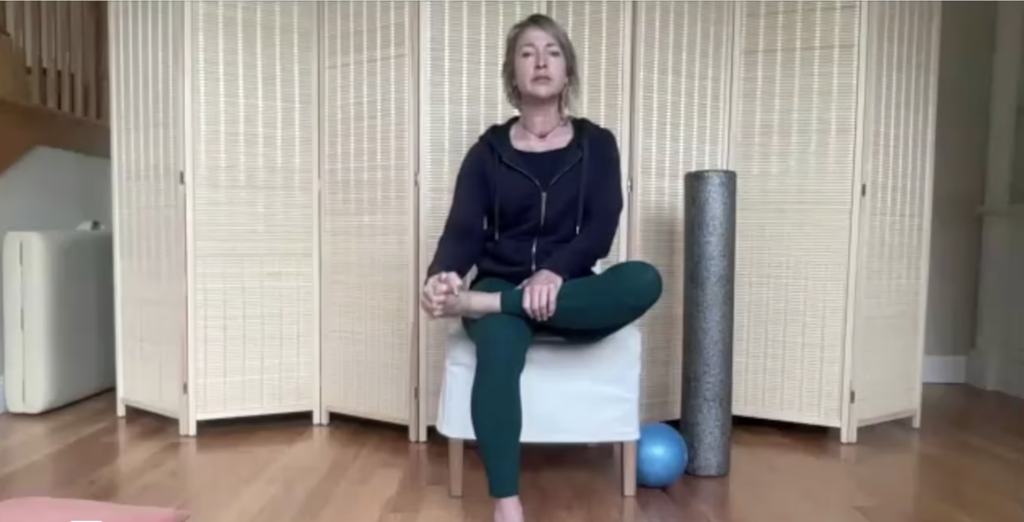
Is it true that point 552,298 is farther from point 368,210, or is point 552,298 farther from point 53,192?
point 53,192

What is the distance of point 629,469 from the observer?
193 cm

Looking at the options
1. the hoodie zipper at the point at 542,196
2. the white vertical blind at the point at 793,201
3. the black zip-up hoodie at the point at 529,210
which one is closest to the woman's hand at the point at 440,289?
the black zip-up hoodie at the point at 529,210

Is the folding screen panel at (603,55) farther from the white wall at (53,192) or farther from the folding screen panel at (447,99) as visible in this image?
the white wall at (53,192)

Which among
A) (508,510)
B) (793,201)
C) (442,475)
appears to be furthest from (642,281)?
(793,201)

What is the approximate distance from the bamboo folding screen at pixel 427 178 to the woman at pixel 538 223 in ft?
1.55

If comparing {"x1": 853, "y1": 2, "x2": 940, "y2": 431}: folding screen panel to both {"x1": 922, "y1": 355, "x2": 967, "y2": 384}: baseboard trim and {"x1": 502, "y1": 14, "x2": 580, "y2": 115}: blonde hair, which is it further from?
{"x1": 502, "y1": 14, "x2": 580, "y2": 115}: blonde hair

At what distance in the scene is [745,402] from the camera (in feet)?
8.62

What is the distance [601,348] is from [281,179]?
1.22 metres

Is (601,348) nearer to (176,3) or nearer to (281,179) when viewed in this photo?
(281,179)

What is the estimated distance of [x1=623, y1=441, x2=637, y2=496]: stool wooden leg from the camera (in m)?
1.92

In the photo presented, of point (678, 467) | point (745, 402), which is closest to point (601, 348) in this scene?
point (678, 467)

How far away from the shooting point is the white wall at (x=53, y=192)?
2.82 m

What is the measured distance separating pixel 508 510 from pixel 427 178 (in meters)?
1.10

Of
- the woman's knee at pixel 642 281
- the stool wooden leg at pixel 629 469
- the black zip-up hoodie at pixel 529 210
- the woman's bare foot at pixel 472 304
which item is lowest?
the stool wooden leg at pixel 629 469
